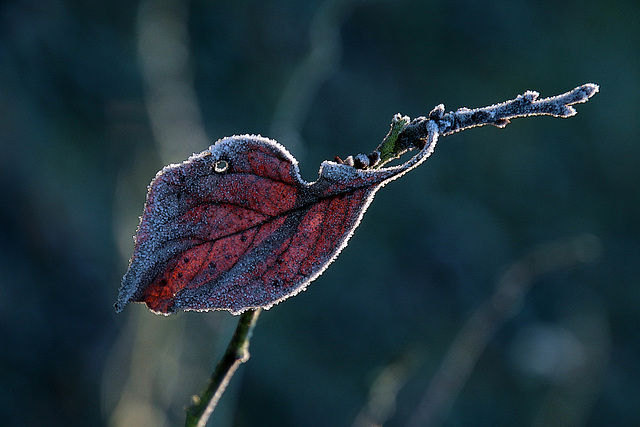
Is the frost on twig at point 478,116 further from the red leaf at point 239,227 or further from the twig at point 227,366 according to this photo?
the twig at point 227,366

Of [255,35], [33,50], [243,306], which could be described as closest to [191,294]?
[243,306]

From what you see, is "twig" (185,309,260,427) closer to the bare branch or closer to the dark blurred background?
the bare branch

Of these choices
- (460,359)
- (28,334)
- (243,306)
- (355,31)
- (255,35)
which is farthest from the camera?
(355,31)

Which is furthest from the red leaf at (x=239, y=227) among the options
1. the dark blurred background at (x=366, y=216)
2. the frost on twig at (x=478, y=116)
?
the dark blurred background at (x=366, y=216)

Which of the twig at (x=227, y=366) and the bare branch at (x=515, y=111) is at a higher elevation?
the bare branch at (x=515, y=111)

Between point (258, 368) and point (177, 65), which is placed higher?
point (177, 65)

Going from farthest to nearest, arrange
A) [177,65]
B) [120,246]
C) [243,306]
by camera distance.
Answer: [177,65]
[120,246]
[243,306]

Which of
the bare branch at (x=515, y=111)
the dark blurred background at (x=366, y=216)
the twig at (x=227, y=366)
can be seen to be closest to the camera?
the bare branch at (x=515, y=111)

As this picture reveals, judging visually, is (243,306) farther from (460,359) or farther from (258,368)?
(258,368)
